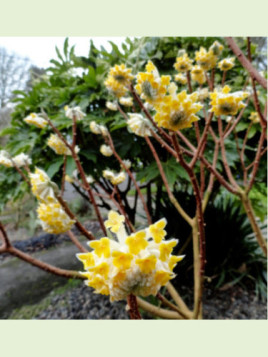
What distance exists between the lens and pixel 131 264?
0.19 metres

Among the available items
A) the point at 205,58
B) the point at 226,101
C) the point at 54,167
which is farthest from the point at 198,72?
the point at 54,167

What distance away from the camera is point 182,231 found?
1.47m

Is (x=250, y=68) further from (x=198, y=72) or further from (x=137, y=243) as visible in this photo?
(x=137, y=243)

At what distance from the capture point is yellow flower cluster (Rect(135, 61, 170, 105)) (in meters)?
0.31

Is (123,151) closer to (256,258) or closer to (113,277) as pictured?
(113,277)

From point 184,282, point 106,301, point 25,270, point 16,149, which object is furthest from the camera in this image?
point 25,270

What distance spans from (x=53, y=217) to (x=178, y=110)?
11.0 inches

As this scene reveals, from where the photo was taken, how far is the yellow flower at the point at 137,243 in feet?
0.63

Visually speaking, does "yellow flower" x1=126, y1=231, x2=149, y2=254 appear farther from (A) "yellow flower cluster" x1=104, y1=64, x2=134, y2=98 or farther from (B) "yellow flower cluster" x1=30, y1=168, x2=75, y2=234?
(A) "yellow flower cluster" x1=104, y1=64, x2=134, y2=98

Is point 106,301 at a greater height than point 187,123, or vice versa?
point 187,123

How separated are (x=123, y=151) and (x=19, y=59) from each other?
146 cm

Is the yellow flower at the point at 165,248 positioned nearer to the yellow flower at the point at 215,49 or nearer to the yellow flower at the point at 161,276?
the yellow flower at the point at 161,276

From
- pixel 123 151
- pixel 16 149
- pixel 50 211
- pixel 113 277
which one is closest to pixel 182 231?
pixel 123 151

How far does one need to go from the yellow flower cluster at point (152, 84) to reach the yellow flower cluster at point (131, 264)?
0.18m
